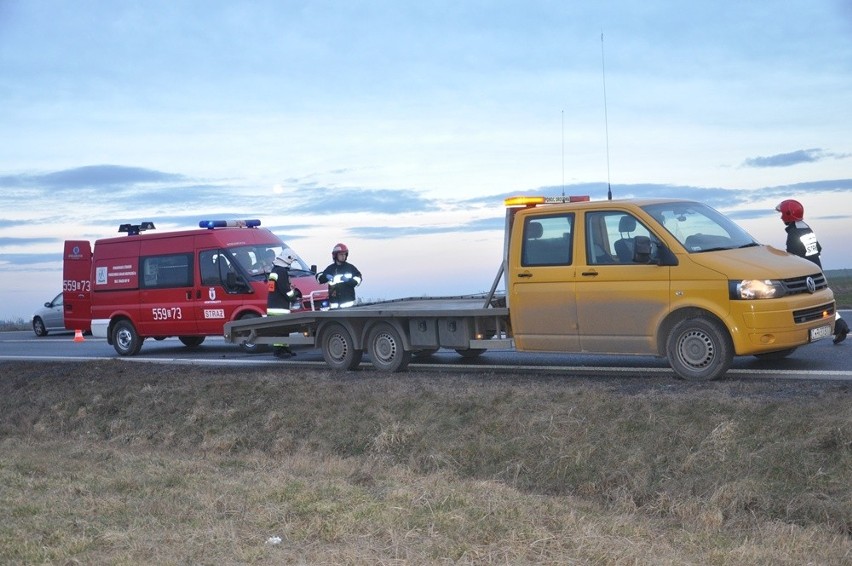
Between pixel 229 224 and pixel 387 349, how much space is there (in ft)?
22.6

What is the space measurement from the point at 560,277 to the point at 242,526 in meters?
6.06

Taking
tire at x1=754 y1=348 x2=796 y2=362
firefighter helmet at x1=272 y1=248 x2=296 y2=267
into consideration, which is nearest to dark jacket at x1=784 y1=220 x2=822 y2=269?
tire at x1=754 y1=348 x2=796 y2=362

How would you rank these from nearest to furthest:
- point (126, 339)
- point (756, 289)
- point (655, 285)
A: 1. point (756, 289)
2. point (655, 285)
3. point (126, 339)

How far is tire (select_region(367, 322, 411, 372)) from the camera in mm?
14109

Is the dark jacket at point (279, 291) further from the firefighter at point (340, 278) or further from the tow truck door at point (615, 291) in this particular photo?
the tow truck door at point (615, 291)

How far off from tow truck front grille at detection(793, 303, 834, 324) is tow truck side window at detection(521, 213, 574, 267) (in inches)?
103

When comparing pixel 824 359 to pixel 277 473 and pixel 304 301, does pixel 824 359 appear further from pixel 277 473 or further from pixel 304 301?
pixel 304 301

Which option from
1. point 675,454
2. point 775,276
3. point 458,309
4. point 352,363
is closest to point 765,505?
point 675,454

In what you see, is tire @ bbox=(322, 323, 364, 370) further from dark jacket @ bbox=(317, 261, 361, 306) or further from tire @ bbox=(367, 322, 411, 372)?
dark jacket @ bbox=(317, 261, 361, 306)

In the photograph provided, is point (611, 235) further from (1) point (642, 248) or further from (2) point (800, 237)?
(2) point (800, 237)

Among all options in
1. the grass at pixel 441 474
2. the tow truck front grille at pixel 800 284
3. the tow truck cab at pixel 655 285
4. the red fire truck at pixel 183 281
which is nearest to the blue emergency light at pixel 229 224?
the red fire truck at pixel 183 281

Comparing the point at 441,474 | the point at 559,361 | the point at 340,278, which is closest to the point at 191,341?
the point at 340,278

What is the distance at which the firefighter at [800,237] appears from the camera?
13508mm

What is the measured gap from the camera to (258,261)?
19453mm
